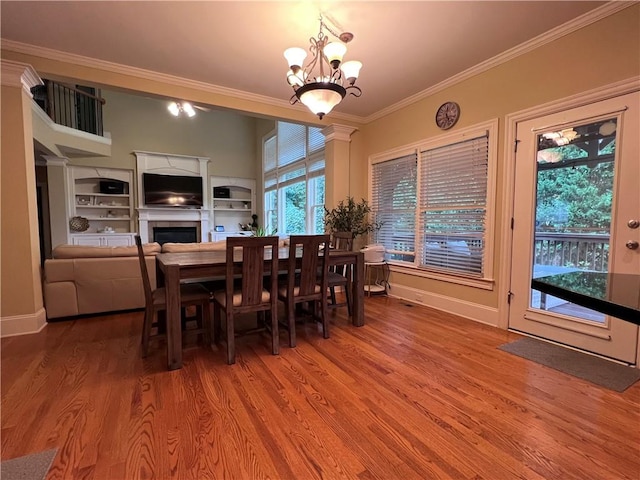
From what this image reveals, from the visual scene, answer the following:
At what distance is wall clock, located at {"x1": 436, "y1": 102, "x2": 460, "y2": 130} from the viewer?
345 cm

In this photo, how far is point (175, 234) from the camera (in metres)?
7.73

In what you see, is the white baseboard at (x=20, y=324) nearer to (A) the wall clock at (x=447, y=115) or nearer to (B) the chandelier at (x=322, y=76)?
(B) the chandelier at (x=322, y=76)

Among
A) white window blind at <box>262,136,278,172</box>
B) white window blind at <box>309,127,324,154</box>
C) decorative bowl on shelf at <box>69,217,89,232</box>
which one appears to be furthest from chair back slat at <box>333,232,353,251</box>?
decorative bowl on shelf at <box>69,217,89,232</box>

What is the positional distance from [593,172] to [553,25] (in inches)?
49.5

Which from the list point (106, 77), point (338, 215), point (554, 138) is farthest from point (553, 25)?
point (106, 77)

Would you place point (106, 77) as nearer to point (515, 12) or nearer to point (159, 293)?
point (159, 293)

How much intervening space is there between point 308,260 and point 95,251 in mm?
2468

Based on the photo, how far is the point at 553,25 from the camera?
8.23 ft

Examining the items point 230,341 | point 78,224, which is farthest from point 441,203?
point 78,224

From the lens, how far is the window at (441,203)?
325cm

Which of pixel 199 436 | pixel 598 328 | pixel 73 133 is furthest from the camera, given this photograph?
pixel 73 133

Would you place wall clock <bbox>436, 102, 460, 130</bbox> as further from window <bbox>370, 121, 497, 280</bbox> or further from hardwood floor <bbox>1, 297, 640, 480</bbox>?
hardwood floor <bbox>1, 297, 640, 480</bbox>

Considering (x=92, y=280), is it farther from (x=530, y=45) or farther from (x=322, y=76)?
(x=530, y=45)

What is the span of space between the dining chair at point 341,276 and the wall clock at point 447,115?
1687 mm
